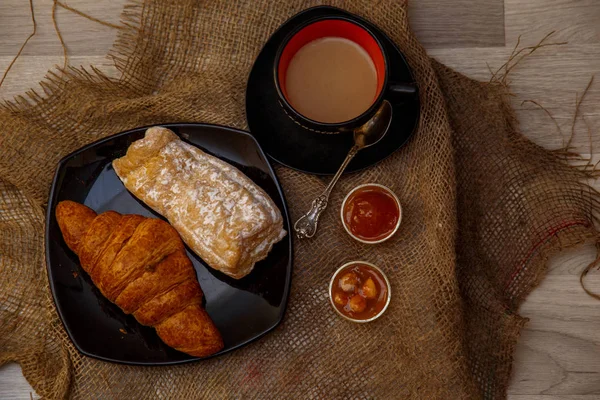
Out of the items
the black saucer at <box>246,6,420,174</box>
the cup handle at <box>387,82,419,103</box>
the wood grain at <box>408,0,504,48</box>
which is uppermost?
the wood grain at <box>408,0,504,48</box>

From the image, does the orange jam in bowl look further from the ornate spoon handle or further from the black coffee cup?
the black coffee cup

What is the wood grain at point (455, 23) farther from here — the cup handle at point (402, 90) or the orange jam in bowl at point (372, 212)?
the orange jam in bowl at point (372, 212)

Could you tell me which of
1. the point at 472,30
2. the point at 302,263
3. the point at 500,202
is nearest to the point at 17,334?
the point at 302,263

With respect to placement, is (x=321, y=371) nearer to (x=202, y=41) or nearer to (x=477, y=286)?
(x=477, y=286)

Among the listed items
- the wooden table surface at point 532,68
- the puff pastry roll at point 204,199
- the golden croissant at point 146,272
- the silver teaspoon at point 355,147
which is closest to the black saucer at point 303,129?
the silver teaspoon at point 355,147

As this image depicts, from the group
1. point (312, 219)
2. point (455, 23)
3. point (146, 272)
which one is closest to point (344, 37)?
point (455, 23)

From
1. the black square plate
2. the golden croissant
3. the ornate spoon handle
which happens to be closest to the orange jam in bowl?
the ornate spoon handle
